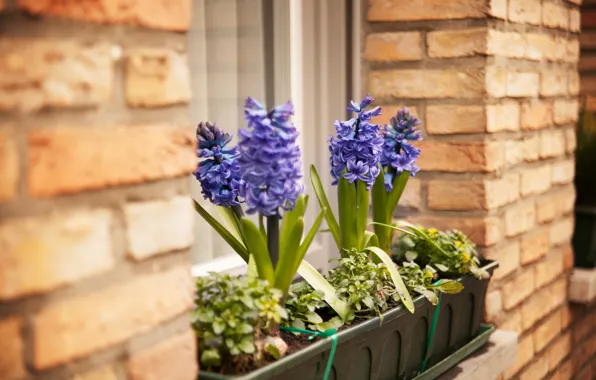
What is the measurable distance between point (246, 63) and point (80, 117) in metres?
0.94

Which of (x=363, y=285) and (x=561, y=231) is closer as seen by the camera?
(x=363, y=285)

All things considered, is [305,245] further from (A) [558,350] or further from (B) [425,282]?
(A) [558,350]

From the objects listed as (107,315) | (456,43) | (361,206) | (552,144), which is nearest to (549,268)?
(552,144)

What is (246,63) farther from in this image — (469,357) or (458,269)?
(469,357)

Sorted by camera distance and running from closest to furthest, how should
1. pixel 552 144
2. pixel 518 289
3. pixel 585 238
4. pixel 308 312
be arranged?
pixel 308 312 < pixel 518 289 < pixel 552 144 < pixel 585 238

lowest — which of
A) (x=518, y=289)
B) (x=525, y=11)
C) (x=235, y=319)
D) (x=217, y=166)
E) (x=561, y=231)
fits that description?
(x=518, y=289)

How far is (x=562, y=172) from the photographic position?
8.16 ft

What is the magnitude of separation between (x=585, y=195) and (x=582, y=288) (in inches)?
22.8

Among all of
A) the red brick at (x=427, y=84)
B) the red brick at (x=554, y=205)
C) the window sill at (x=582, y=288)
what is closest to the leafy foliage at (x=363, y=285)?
the red brick at (x=427, y=84)

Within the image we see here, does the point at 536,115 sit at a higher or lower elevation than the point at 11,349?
higher

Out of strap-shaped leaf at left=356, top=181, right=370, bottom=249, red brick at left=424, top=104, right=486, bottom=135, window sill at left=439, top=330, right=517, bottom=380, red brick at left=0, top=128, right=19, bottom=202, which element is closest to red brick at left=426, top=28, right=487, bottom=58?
red brick at left=424, top=104, right=486, bottom=135

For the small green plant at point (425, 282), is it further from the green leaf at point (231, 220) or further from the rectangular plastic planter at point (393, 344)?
the green leaf at point (231, 220)

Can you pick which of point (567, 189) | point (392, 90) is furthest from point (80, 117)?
point (567, 189)

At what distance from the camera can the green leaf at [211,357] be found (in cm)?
110
